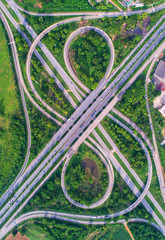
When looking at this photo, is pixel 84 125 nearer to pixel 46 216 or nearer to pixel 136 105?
pixel 136 105

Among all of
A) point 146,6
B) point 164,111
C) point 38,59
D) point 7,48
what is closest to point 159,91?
point 164,111

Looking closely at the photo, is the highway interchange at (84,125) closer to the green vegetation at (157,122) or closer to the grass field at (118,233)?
the green vegetation at (157,122)

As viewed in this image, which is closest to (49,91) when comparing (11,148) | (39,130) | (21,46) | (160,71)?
(39,130)

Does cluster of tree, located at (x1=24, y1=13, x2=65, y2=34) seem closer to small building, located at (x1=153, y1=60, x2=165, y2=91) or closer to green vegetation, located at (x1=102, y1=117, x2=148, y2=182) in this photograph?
small building, located at (x1=153, y1=60, x2=165, y2=91)

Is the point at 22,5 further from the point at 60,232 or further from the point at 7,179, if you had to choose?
the point at 60,232

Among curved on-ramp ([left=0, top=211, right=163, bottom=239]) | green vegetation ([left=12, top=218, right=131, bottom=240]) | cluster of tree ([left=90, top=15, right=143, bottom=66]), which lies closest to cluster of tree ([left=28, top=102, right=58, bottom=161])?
curved on-ramp ([left=0, top=211, right=163, bottom=239])

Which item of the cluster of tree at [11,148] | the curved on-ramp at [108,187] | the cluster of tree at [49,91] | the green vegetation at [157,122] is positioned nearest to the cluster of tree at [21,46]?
the cluster of tree at [49,91]

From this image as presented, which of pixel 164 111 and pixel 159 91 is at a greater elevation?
pixel 159 91

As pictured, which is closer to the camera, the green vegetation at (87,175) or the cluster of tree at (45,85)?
the cluster of tree at (45,85)

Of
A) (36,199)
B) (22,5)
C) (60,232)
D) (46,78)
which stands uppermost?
(22,5)
